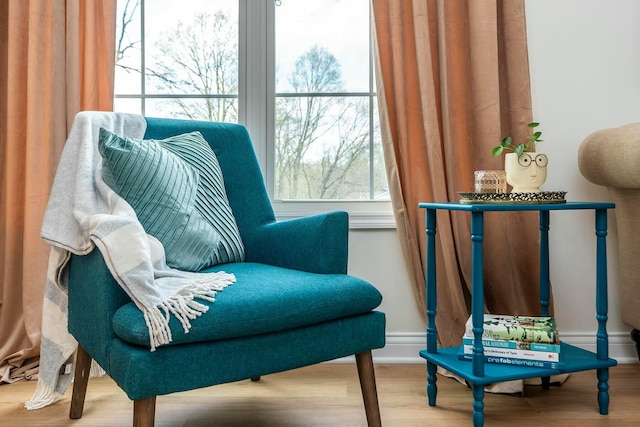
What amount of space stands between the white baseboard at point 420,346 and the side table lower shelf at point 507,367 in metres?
0.38

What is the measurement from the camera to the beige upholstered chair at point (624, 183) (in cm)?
171

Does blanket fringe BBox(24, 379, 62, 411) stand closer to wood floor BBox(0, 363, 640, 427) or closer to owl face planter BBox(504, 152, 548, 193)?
wood floor BBox(0, 363, 640, 427)

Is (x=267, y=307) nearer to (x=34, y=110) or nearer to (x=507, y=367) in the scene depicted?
(x=507, y=367)

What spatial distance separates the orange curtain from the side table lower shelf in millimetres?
1470

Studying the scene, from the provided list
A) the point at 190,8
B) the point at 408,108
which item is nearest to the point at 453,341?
the point at 408,108

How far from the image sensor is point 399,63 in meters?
2.03

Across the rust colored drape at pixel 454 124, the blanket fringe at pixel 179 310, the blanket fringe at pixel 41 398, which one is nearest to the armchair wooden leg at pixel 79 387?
the blanket fringe at pixel 41 398

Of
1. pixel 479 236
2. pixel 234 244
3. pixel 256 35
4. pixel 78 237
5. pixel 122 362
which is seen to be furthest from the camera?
pixel 256 35

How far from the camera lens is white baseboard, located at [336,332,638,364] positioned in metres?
2.11

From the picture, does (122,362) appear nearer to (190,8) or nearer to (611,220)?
(190,8)

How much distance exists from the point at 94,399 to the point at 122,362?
2.45 feet

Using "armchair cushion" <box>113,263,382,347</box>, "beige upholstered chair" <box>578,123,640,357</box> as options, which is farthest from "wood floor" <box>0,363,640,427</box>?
"armchair cushion" <box>113,263,382,347</box>

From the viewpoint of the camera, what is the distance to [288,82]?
2.23 metres

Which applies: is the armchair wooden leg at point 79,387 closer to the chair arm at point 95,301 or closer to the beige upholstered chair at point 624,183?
the chair arm at point 95,301
